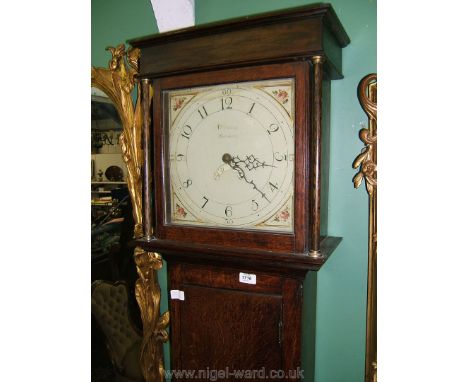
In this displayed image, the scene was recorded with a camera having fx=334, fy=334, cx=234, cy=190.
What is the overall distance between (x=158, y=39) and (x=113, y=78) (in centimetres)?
57

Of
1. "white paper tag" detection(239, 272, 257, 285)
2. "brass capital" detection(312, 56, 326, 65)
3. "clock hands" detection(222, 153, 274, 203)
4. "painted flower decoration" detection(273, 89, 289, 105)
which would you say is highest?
"brass capital" detection(312, 56, 326, 65)

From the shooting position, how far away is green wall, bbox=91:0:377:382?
1.14m

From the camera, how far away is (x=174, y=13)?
4.38 feet

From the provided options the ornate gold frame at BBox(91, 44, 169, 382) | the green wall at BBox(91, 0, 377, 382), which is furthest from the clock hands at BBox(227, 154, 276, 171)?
the ornate gold frame at BBox(91, 44, 169, 382)

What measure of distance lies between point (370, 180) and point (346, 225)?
7.3 inches

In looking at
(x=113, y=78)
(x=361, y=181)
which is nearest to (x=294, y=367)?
(x=361, y=181)

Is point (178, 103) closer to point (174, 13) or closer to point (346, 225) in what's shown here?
point (174, 13)

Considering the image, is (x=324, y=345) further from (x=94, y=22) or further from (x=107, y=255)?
(x=94, y=22)

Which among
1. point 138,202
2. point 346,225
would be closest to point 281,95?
point 346,225

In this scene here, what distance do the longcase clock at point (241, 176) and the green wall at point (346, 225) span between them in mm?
82

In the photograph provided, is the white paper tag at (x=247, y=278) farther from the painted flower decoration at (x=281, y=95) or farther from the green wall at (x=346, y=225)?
the painted flower decoration at (x=281, y=95)

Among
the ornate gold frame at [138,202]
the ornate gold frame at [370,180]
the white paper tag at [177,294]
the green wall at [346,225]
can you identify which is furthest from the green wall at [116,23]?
the white paper tag at [177,294]

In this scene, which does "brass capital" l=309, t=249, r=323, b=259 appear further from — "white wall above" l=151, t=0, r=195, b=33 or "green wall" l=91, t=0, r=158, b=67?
"green wall" l=91, t=0, r=158, b=67

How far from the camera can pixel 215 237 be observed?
3.41 feet
